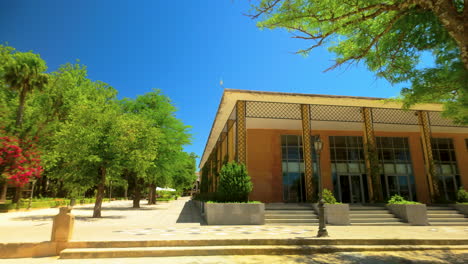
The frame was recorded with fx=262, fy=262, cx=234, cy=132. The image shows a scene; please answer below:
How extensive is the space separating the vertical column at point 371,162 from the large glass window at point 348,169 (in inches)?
130

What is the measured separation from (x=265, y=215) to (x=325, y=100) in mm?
7987

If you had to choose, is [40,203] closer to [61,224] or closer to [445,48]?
[61,224]

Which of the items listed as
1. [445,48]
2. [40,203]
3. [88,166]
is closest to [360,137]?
[445,48]

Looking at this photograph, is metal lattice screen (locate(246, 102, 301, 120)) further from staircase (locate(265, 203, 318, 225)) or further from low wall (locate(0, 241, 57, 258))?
low wall (locate(0, 241, 57, 258))

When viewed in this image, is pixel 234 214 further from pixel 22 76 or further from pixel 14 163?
pixel 22 76

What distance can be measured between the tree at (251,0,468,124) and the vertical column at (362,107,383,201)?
8955 millimetres

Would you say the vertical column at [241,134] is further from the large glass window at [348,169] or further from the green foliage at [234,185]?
the large glass window at [348,169]

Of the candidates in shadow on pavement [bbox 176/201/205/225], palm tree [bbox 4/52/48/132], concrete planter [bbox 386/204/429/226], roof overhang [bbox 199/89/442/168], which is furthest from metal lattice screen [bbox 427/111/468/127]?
palm tree [bbox 4/52/48/132]

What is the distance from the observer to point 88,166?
50.9 feet

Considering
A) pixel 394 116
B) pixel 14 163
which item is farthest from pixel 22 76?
pixel 394 116

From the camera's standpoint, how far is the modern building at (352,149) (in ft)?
58.1

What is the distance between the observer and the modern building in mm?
17703

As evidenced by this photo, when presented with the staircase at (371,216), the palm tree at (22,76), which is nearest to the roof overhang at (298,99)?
the staircase at (371,216)

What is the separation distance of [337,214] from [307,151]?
447cm
